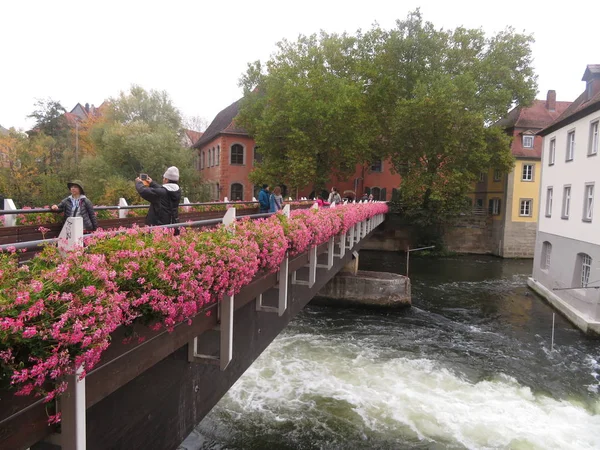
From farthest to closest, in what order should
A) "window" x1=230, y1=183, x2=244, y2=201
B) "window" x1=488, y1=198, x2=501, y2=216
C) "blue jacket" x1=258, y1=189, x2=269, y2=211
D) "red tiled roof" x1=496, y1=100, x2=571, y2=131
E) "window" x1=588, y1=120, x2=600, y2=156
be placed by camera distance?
1. "window" x1=230, y1=183, x2=244, y2=201
2. "window" x1=488, y1=198, x2=501, y2=216
3. "red tiled roof" x1=496, y1=100, x2=571, y2=131
4. "window" x1=588, y1=120, x2=600, y2=156
5. "blue jacket" x1=258, y1=189, x2=269, y2=211

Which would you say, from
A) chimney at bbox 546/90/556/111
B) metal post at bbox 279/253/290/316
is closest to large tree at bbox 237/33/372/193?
chimney at bbox 546/90/556/111

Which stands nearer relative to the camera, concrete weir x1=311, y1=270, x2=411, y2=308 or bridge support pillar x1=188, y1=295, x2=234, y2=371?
bridge support pillar x1=188, y1=295, x2=234, y2=371

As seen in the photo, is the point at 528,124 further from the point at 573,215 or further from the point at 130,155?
Result: the point at 130,155

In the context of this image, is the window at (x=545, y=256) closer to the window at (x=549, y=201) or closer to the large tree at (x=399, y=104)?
the window at (x=549, y=201)

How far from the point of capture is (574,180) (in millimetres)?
21328

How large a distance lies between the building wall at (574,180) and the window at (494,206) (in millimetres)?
16780

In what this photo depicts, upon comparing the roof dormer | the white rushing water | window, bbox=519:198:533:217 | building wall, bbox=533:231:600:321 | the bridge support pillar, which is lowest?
the white rushing water

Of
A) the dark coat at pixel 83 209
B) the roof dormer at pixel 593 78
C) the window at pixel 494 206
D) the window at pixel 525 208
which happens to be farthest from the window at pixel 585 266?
the window at pixel 494 206

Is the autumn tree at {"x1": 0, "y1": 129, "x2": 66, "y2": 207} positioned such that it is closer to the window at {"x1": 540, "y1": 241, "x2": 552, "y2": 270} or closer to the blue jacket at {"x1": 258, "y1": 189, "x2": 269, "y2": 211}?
the blue jacket at {"x1": 258, "y1": 189, "x2": 269, "y2": 211}

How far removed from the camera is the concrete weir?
2120cm

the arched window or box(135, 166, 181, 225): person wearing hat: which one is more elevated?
box(135, 166, 181, 225): person wearing hat

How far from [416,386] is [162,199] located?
9872mm

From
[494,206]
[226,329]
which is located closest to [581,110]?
[226,329]

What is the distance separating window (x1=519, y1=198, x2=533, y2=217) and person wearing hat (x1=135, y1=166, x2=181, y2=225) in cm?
3970
